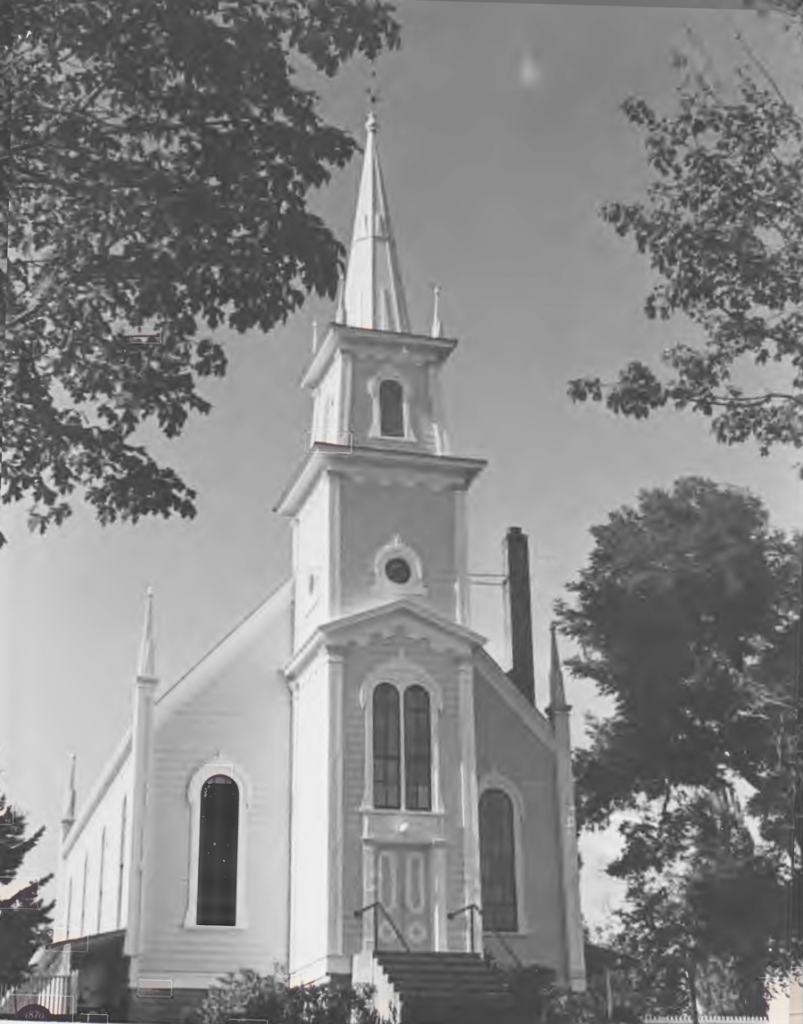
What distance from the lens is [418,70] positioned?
142 inches

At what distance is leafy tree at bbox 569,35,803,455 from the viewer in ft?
11.9

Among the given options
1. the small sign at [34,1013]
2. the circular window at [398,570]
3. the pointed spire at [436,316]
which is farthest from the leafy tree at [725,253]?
the small sign at [34,1013]

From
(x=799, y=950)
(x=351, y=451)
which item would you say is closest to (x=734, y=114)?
(x=351, y=451)

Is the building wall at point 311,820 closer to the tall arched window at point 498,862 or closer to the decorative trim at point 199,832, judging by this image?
the decorative trim at point 199,832

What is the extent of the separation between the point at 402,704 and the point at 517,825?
1.92 ft

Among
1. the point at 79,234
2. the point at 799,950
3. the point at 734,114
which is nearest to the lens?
the point at 79,234

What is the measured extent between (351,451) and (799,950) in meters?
1.55

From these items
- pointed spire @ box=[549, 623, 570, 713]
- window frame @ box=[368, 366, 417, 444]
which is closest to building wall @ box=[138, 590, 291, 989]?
window frame @ box=[368, 366, 417, 444]

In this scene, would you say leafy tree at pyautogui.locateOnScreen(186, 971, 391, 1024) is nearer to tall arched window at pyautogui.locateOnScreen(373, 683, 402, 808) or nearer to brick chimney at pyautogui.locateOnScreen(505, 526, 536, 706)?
tall arched window at pyautogui.locateOnScreen(373, 683, 402, 808)

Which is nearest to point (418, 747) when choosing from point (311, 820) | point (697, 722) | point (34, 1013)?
point (311, 820)

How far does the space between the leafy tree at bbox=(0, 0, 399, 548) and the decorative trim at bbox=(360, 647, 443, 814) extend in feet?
2.67

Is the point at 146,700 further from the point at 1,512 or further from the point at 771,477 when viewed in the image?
the point at 771,477

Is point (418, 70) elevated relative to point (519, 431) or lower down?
elevated

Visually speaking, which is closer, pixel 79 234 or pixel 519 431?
pixel 79 234
